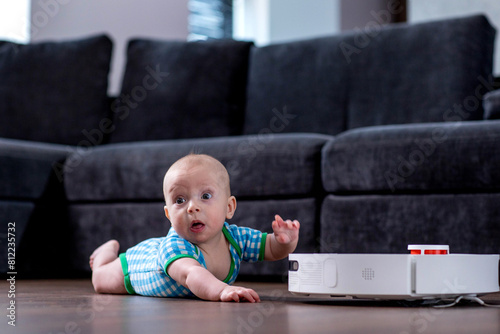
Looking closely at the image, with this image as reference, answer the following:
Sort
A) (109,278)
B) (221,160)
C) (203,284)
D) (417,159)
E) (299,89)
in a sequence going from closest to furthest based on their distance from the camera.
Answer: (203,284) < (109,278) < (417,159) < (221,160) < (299,89)

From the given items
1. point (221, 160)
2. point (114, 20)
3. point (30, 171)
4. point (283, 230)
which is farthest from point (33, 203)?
point (114, 20)

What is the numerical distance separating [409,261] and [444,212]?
2.14 ft

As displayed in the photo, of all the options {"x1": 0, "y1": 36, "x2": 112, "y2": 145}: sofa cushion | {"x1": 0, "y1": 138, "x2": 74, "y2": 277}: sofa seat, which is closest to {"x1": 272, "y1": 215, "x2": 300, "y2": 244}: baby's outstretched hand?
{"x1": 0, "y1": 138, "x2": 74, "y2": 277}: sofa seat

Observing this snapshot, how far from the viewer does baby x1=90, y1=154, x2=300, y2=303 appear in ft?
3.86

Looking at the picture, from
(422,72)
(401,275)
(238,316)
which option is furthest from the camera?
(422,72)

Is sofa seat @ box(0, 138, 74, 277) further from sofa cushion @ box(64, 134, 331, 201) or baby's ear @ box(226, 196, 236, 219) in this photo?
baby's ear @ box(226, 196, 236, 219)

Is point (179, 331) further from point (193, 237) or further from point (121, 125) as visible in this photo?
point (121, 125)

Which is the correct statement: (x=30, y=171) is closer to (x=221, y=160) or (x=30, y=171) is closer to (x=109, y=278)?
(x=221, y=160)

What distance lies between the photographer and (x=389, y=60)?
2250mm

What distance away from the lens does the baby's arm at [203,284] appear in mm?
1038

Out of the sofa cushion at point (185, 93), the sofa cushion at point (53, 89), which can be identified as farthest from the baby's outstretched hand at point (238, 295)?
the sofa cushion at point (53, 89)

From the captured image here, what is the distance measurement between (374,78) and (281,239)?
1.18 meters

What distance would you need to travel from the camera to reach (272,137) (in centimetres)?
181

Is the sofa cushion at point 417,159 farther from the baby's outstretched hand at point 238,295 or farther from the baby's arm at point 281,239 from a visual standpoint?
the baby's outstretched hand at point 238,295
